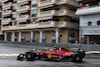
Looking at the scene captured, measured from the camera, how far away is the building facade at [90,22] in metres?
26.8

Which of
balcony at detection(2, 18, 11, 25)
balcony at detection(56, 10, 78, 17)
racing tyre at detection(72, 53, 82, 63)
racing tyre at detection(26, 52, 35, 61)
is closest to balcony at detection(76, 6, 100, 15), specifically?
balcony at detection(56, 10, 78, 17)

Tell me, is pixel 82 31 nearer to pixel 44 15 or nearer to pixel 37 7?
pixel 44 15

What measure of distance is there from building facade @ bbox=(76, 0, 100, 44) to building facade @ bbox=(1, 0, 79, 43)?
538cm

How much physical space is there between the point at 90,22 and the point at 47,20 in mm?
13621

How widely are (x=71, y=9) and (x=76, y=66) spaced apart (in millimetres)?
28441

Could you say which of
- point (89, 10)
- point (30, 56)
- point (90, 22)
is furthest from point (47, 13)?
point (30, 56)

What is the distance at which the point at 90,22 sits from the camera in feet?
91.6

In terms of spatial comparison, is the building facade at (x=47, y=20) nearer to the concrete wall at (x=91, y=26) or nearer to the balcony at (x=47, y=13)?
the balcony at (x=47, y=13)

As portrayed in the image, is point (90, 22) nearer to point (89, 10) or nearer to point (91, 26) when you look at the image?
point (91, 26)

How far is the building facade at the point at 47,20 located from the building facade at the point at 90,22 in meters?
5.38

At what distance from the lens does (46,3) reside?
120 feet

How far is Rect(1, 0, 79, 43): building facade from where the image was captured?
3447cm

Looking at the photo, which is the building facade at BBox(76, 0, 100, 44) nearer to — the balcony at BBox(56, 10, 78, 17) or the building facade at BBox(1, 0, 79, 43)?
the balcony at BBox(56, 10, 78, 17)

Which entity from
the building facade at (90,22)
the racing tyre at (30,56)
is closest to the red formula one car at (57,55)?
the racing tyre at (30,56)
